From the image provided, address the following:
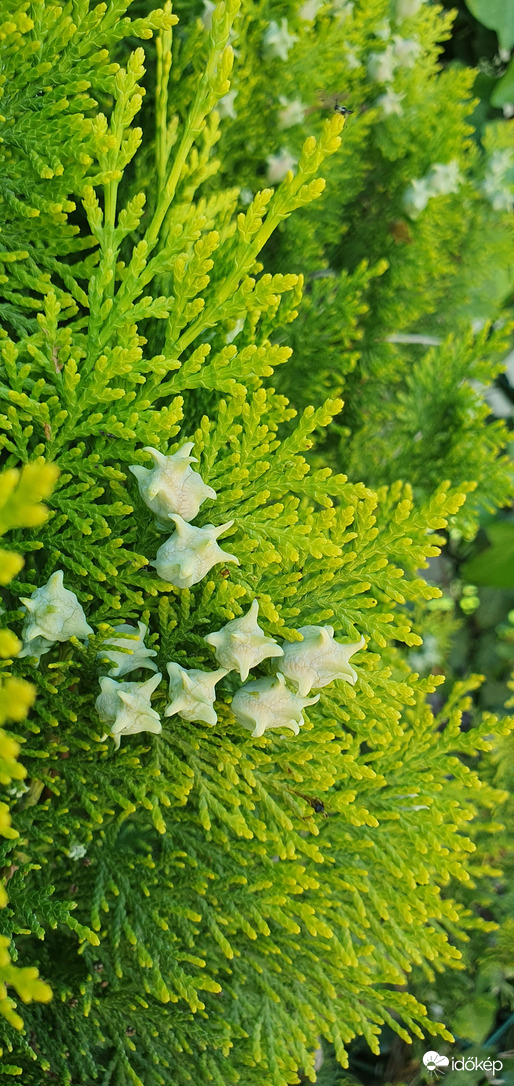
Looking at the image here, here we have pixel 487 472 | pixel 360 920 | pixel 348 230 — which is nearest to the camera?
pixel 360 920

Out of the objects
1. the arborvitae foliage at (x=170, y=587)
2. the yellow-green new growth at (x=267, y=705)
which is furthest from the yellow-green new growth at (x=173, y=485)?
the yellow-green new growth at (x=267, y=705)

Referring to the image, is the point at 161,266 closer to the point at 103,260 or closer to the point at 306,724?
the point at 103,260

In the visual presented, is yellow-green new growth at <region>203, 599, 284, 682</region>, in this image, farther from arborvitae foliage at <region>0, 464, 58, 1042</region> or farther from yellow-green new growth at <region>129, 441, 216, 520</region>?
arborvitae foliage at <region>0, 464, 58, 1042</region>

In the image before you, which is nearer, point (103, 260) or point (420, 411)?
point (103, 260)

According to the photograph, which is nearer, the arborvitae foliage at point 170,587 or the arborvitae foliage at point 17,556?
the arborvitae foliage at point 17,556

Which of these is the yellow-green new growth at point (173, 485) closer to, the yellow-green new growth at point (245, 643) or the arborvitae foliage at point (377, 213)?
the yellow-green new growth at point (245, 643)

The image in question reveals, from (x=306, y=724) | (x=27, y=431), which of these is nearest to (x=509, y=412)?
(x=306, y=724)
